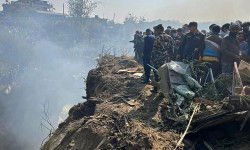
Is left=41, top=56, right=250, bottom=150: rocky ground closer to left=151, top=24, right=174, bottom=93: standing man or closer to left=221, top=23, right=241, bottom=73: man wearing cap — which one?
left=151, top=24, right=174, bottom=93: standing man

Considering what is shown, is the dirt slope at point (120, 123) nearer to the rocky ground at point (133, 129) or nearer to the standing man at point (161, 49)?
the rocky ground at point (133, 129)

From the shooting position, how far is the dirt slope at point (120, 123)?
142 inches

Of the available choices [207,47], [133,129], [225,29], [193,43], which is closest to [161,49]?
[193,43]

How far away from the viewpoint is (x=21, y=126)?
68.8 ft

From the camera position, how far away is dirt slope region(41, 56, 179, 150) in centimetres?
360

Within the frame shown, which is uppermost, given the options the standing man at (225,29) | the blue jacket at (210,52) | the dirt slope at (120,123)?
the standing man at (225,29)

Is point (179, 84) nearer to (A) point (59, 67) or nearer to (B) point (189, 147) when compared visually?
(B) point (189, 147)

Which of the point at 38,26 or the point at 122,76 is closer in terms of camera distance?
the point at 122,76

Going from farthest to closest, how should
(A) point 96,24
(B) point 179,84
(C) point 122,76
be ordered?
1. (A) point 96,24
2. (C) point 122,76
3. (B) point 179,84

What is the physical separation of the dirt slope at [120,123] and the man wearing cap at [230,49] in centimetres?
174

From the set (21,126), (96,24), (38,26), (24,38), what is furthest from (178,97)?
(96,24)

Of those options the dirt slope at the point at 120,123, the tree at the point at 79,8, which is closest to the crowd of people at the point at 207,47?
the dirt slope at the point at 120,123

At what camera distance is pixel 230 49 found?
5.73m

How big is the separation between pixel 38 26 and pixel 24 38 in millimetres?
4396
